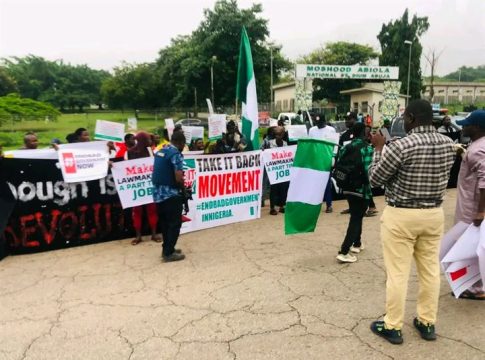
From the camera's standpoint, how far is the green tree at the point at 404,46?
194ft

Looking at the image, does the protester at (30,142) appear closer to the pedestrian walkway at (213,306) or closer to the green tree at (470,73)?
the pedestrian walkway at (213,306)

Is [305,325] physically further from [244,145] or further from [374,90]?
[374,90]

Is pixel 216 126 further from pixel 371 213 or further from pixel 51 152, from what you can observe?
pixel 51 152

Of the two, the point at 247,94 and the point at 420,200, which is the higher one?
the point at 247,94

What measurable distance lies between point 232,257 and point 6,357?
284cm

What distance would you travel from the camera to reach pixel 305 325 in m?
3.77

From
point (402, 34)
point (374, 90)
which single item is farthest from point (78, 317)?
point (402, 34)

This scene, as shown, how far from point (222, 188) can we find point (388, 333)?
4157 mm

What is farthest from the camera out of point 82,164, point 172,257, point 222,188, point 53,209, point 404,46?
point 404,46

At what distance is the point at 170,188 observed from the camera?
5422 mm

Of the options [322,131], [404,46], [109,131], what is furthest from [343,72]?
[404,46]

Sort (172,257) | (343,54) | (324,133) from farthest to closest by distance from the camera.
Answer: (343,54), (324,133), (172,257)

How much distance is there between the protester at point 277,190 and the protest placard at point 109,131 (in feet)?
9.02

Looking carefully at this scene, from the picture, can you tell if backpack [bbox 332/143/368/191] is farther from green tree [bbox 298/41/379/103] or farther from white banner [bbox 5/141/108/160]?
green tree [bbox 298/41/379/103]
